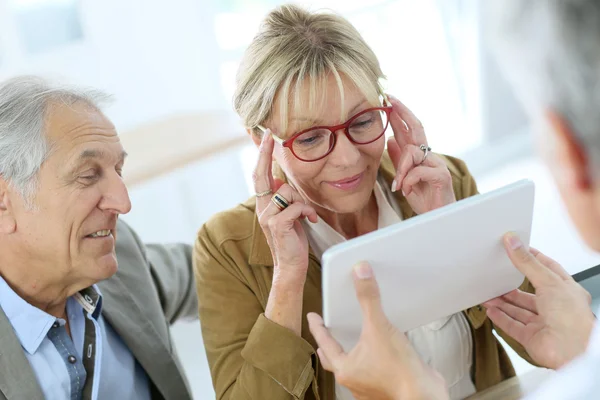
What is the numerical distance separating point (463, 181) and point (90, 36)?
7.91ft

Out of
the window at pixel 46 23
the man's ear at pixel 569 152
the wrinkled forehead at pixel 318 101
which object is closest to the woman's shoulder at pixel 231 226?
the wrinkled forehead at pixel 318 101

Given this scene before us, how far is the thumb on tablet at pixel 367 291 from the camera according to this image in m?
1.25

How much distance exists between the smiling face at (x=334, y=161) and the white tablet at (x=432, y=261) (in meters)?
0.38

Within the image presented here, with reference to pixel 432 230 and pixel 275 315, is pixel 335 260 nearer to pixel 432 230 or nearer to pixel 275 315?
pixel 432 230

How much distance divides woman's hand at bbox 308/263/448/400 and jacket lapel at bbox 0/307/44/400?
2.23 ft

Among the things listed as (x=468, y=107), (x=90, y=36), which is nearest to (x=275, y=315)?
(x=90, y=36)

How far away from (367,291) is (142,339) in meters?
0.81

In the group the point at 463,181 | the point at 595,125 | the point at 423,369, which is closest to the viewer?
the point at 595,125

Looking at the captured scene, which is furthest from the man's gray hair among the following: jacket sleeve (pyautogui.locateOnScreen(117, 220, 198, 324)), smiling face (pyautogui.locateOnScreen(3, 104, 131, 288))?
jacket sleeve (pyautogui.locateOnScreen(117, 220, 198, 324))

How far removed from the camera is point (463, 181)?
186 centimetres

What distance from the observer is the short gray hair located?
1.57 metres

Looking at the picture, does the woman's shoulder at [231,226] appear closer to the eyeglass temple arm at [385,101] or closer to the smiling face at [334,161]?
the smiling face at [334,161]

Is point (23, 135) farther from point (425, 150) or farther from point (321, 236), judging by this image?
point (425, 150)

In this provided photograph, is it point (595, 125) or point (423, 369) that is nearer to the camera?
point (595, 125)
